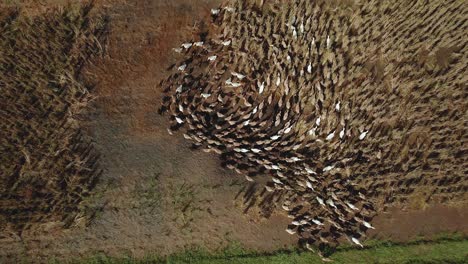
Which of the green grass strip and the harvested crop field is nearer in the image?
the harvested crop field

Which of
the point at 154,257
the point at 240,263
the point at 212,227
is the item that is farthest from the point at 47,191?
the point at 240,263

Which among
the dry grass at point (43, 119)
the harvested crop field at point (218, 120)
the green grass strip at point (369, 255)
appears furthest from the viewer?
the green grass strip at point (369, 255)

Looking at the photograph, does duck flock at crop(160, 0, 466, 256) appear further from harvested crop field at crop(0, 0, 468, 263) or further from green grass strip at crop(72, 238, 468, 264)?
green grass strip at crop(72, 238, 468, 264)

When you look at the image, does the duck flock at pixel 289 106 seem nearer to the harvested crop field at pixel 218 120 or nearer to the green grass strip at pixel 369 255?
the harvested crop field at pixel 218 120

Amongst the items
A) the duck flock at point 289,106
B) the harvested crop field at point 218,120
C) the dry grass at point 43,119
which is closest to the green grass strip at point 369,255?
the harvested crop field at point 218,120

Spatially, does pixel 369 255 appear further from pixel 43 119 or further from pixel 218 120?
pixel 43 119

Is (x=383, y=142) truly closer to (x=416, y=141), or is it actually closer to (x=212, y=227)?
(x=416, y=141)

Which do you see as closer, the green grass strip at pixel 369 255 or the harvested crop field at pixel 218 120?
the harvested crop field at pixel 218 120

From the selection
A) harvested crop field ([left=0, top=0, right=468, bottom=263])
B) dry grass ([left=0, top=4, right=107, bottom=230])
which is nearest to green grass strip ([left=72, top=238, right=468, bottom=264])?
harvested crop field ([left=0, top=0, right=468, bottom=263])
